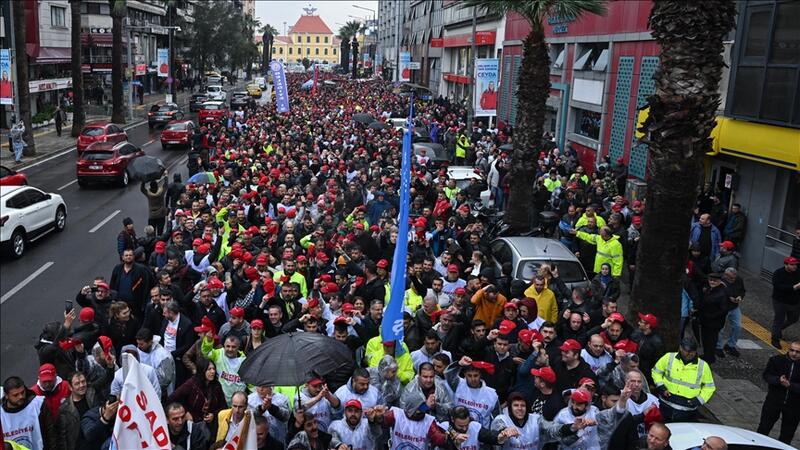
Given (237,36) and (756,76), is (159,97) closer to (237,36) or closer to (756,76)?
(237,36)

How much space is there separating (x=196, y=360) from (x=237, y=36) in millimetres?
76290

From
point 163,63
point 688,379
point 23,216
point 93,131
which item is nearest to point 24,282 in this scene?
point 23,216

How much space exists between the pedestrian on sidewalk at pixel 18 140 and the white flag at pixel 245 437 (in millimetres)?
27915

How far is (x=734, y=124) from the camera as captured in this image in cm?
1631

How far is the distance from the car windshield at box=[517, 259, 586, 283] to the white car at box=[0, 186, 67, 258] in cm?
1082

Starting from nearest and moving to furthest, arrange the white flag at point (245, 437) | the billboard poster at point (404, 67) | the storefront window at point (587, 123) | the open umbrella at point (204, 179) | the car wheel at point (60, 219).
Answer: the white flag at point (245, 437) → the open umbrella at point (204, 179) → the car wheel at point (60, 219) → the storefront window at point (587, 123) → the billboard poster at point (404, 67)

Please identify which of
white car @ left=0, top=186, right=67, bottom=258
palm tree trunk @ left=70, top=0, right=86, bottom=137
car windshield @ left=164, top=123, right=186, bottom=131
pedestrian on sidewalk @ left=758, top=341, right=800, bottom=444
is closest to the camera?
pedestrian on sidewalk @ left=758, top=341, right=800, bottom=444

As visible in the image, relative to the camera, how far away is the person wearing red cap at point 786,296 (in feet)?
36.7

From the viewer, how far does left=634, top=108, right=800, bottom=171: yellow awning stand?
14.2m

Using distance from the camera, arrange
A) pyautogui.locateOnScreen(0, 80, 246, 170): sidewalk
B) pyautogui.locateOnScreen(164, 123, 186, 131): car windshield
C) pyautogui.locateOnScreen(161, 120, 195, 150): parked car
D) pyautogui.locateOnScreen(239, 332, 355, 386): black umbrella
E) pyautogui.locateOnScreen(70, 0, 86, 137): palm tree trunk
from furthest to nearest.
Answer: pyautogui.locateOnScreen(70, 0, 86, 137): palm tree trunk → pyautogui.locateOnScreen(164, 123, 186, 131): car windshield → pyautogui.locateOnScreen(161, 120, 195, 150): parked car → pyautogui.locateOnScreen(0, 80, 246, 170): sidewalk → pyautogui.locateOnScreen(239, 332, 355, 386): black umbrella

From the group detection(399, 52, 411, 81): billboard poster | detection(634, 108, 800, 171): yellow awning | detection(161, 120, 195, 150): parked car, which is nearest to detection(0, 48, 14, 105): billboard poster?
detection(161, 120, 195, 150): parked car

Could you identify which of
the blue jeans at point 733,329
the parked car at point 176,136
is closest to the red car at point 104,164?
the parked car at point 176,136

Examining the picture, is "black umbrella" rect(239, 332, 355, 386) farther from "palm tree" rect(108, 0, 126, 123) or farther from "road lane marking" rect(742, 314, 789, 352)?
"palm tree" rect(108, 0, 126, 123)

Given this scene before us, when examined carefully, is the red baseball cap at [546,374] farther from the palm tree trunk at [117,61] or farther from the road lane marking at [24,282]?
the palm tree trunk at [117,61]
